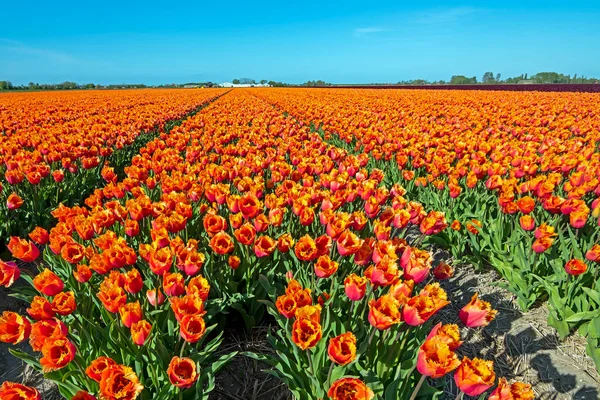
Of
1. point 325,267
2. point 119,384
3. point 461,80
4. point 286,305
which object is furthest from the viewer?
point 461,80

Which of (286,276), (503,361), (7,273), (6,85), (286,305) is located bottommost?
(503,361)

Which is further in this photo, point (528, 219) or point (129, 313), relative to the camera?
point (528, 219)

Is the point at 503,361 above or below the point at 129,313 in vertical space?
below

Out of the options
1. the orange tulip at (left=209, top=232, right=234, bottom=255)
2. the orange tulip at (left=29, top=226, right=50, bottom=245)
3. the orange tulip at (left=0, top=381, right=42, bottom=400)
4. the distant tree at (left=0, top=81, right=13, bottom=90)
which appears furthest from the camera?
the distant tree at (left=0, top=81, right=13, bottom=90)

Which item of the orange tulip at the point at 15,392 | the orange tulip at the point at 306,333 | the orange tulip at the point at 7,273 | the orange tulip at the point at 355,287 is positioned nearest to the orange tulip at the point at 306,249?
the orange tulip at the point at 355,287

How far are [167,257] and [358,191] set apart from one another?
1.97 meters

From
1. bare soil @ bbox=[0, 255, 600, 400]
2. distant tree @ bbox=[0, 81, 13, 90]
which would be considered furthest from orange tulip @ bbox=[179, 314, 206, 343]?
distant tree @ bbox=[0, 81, 13, 90]

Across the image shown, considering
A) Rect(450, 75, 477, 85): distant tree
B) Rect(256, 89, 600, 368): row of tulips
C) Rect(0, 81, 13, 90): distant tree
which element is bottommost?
Rect(256, 89, 600, 368): row of tulips

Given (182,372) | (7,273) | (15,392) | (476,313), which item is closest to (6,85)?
(7,273)

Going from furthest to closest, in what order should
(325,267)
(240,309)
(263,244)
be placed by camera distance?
(240,309) → (263,244) → (325,267)

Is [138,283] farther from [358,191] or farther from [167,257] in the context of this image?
[358,191]

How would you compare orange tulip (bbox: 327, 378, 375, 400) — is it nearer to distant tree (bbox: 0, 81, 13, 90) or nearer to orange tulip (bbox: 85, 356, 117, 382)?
orange tulip (bbox: 85, 356, 117, 382)

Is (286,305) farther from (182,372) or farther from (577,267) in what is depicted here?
(577,267)

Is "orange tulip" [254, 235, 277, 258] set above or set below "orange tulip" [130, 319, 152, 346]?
above
